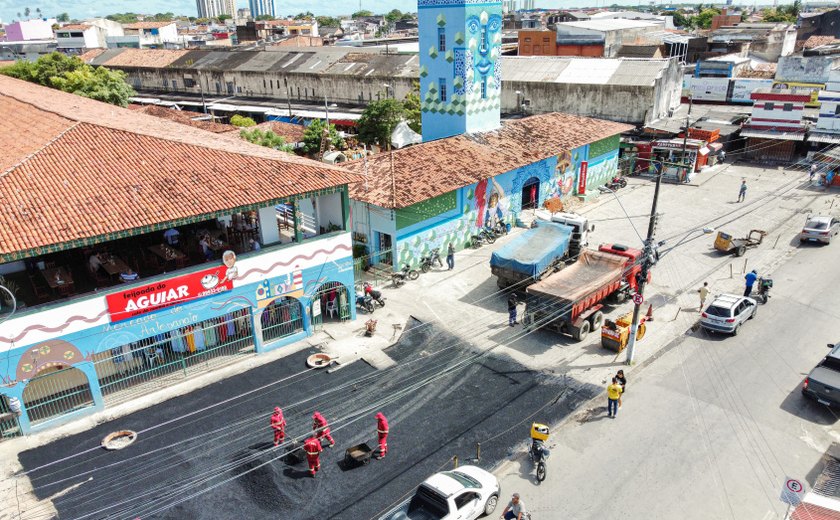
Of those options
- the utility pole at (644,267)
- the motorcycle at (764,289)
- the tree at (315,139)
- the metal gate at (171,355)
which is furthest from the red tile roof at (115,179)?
the motorcycle at (764,289)

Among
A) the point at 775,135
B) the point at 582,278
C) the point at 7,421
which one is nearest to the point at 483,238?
the point at 582,278

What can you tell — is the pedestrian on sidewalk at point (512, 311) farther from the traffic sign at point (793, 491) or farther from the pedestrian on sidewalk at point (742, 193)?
the pedestrian on sidewalk at point (742, 193)

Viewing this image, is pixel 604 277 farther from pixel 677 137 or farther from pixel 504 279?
pixel 677 137

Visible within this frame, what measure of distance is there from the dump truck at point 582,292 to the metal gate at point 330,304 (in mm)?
8314

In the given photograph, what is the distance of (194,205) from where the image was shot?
21547 mm

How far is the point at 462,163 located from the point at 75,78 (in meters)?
43.9

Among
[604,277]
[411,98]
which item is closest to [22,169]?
[604,277]

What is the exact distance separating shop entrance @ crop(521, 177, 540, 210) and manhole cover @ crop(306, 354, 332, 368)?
21.2m

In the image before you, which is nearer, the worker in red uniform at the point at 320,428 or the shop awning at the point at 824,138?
the worker in red uniform at the point at 320,428

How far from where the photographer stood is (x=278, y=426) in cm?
1891

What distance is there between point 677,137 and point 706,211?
13.1 meters

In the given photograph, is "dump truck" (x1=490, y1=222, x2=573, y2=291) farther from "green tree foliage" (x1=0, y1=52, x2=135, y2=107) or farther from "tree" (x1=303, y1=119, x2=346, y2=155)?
"green tree foliage" (x1=0, y1=52, x2=135, y2=107)

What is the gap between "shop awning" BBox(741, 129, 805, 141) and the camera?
50.8 meters

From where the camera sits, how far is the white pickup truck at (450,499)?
49.5ft
